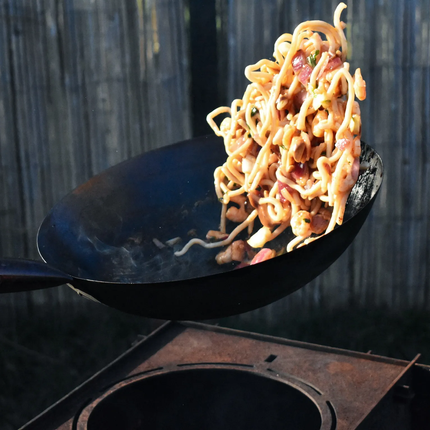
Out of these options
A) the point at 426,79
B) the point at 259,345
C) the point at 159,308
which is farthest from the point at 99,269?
the point at 426,79

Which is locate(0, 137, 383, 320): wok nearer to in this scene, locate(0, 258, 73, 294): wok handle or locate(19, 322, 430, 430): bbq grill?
locate(0, 258, 73, 294): wok handle

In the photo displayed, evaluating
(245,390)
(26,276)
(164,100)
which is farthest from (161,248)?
(164,100)

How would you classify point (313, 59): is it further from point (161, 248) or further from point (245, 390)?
point (245, 390)

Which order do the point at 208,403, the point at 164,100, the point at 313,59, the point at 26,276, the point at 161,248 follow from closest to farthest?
the point at 26,276
the point at 313,59
the point at 161,248
the point at 208,403
the point at 164,100

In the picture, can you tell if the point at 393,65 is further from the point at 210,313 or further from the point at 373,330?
the point at 210,313

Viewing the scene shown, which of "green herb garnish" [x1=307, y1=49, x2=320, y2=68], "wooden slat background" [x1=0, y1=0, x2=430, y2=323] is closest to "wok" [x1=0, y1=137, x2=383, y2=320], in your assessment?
"green herb garnish" [x1=307, y1=49, x2=320, y2=68]
